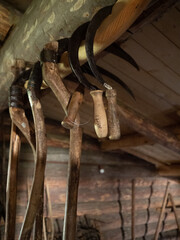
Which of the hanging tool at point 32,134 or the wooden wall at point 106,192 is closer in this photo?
the hanging tool at point 32,134

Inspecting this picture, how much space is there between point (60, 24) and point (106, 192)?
2735 millimetres

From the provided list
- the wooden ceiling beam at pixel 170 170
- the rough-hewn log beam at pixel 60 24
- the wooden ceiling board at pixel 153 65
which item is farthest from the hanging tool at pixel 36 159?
the wooden ceiling beam at pixel 170 170

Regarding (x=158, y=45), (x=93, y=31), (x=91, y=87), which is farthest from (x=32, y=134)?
(x=158, y=45)

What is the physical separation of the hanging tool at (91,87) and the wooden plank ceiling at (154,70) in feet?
0.33

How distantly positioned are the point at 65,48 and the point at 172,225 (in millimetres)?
3955

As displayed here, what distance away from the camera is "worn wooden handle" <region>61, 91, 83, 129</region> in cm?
70

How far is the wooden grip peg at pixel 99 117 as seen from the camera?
2.17ft

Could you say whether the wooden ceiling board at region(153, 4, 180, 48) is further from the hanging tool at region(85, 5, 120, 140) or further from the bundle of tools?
the hanging tool at region(85, 5, 120, 140)

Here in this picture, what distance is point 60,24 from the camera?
78 centimetres

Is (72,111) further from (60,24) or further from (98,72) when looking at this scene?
(60,24)

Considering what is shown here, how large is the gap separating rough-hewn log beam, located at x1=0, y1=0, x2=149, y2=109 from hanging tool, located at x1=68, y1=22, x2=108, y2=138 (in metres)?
0.04

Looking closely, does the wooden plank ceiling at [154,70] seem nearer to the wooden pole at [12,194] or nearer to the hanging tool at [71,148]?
the hanging tool at [71,148]

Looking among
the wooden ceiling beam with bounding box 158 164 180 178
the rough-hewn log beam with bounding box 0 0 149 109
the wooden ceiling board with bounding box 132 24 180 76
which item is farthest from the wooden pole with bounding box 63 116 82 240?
the wooden ceiling beam with bounding box 158 164 180 178

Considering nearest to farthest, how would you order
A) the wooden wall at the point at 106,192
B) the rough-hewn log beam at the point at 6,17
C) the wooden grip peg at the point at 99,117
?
1. the wooden grip peg at the point at 99,117
2. the rough-hewn log beam at the point at 6,17
3. the wooden wall at the point at 106,192
